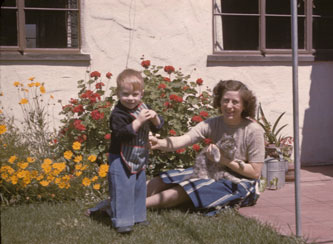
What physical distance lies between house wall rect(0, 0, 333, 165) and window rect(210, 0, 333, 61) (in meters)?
0.17

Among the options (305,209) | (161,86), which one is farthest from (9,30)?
(305,209)

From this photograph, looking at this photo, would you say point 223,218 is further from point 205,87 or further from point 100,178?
point 205,87

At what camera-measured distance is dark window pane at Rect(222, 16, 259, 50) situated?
6.40 metres

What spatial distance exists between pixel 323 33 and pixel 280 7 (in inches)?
29.1

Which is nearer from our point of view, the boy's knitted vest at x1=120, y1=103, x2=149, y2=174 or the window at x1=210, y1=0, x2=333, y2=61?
the boy's knitted vest at x1=120, y1=103, x2=149, y2=174

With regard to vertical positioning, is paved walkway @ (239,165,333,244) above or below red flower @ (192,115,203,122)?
below

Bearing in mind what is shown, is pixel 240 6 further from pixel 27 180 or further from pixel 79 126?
pixel 27 180

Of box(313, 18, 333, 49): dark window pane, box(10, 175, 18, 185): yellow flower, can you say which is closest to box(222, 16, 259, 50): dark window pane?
box(313, 18, 333, 49): dark window pane

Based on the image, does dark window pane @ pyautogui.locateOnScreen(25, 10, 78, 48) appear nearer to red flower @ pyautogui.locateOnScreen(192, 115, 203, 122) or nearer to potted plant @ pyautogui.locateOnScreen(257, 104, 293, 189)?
red flower @ pyautogui.locateOnScreen(192, 115, 203, 122)

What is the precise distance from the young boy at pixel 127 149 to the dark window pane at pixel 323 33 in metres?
4.03

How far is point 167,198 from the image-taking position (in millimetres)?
3766

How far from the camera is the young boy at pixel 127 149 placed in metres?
3.17

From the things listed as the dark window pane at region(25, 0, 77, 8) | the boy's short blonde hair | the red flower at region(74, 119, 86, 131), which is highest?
the dark window pane at region(25, 0, 77, 8)

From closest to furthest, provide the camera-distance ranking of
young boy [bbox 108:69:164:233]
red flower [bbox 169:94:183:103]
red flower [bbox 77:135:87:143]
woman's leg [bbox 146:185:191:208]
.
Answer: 1. young boy [bbox 108:69:164:233]
2. woman's leg [bbox 146:185:191:208]
3. red flower [bbox 77:135:87:143]
4. red flower [bbox 169:94:183:103]
